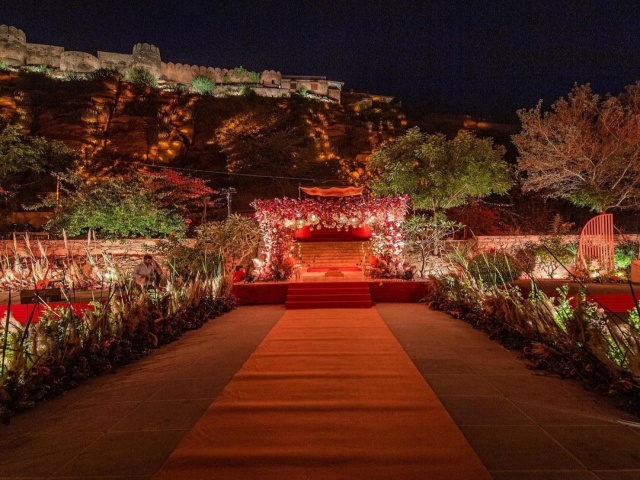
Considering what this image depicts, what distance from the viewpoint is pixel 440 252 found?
1399cm

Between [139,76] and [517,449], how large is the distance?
52031 mm

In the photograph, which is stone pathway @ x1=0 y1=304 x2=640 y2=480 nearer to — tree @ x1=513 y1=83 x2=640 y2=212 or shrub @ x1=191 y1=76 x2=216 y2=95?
tree @ x1=513 y1=83 x2=640 y2=212

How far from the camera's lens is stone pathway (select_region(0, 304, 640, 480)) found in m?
3.14

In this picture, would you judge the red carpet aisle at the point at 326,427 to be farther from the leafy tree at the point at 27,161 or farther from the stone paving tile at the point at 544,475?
the leafy tree at the point at 27,161

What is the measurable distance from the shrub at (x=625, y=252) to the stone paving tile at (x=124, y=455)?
1546 cm

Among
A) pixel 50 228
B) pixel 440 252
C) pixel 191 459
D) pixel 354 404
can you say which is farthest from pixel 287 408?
pixel 50 228

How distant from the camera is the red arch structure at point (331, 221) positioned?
12.0 metres

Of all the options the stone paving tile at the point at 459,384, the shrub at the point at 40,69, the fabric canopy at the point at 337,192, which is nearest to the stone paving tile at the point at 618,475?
the stone paving tile at the point at 459,384

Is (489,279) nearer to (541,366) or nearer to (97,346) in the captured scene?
(541,366)

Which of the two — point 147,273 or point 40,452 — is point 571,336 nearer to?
point 40,452

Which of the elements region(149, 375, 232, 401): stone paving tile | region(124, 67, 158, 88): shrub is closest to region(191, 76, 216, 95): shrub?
region(124, 67, 158, 88): shrub

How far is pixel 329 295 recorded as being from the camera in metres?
10.3

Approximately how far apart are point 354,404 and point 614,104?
707 inches

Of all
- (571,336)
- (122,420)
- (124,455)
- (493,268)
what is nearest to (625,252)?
(493,268)
